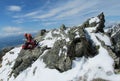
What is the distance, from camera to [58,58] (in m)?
30.1

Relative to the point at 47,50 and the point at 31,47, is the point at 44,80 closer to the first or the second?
the point at 47,50

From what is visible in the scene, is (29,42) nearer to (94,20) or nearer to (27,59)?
(27,59)

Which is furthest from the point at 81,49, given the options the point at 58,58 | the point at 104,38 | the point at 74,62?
the point at 104,38

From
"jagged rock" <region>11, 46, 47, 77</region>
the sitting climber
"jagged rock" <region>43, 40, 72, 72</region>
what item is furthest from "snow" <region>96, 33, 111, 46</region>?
the sitting climber

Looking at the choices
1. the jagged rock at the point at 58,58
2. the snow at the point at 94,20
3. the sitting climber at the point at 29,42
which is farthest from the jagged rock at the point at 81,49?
the sitting climber at the point at 29,42

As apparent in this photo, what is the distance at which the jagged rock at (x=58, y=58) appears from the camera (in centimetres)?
2845

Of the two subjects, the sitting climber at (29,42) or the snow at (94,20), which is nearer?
the sitting climber at (29,42)

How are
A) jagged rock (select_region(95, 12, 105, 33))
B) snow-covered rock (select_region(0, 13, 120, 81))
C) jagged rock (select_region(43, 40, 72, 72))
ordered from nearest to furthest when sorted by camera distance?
1. snow-covered rock (select_region(0, 13, 120, 81))
2. jagged rock (select_region(43, 40, 72, 72))
3. jagged rock (select_region(95, 12, 105, 33))

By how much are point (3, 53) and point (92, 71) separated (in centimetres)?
2861

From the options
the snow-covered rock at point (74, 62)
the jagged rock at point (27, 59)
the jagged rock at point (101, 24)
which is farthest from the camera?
the jagged rock at point (101, 24)

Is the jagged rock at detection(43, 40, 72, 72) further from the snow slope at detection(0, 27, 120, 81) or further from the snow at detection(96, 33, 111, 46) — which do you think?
the snow at detection(96, 33, 111, 46)

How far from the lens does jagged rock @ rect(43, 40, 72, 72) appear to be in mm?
28453

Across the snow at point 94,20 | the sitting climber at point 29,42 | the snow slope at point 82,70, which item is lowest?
the snow slope at point 82,70

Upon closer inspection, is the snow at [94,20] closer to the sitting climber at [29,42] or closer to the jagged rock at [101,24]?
the jagged rock at [101,24]
